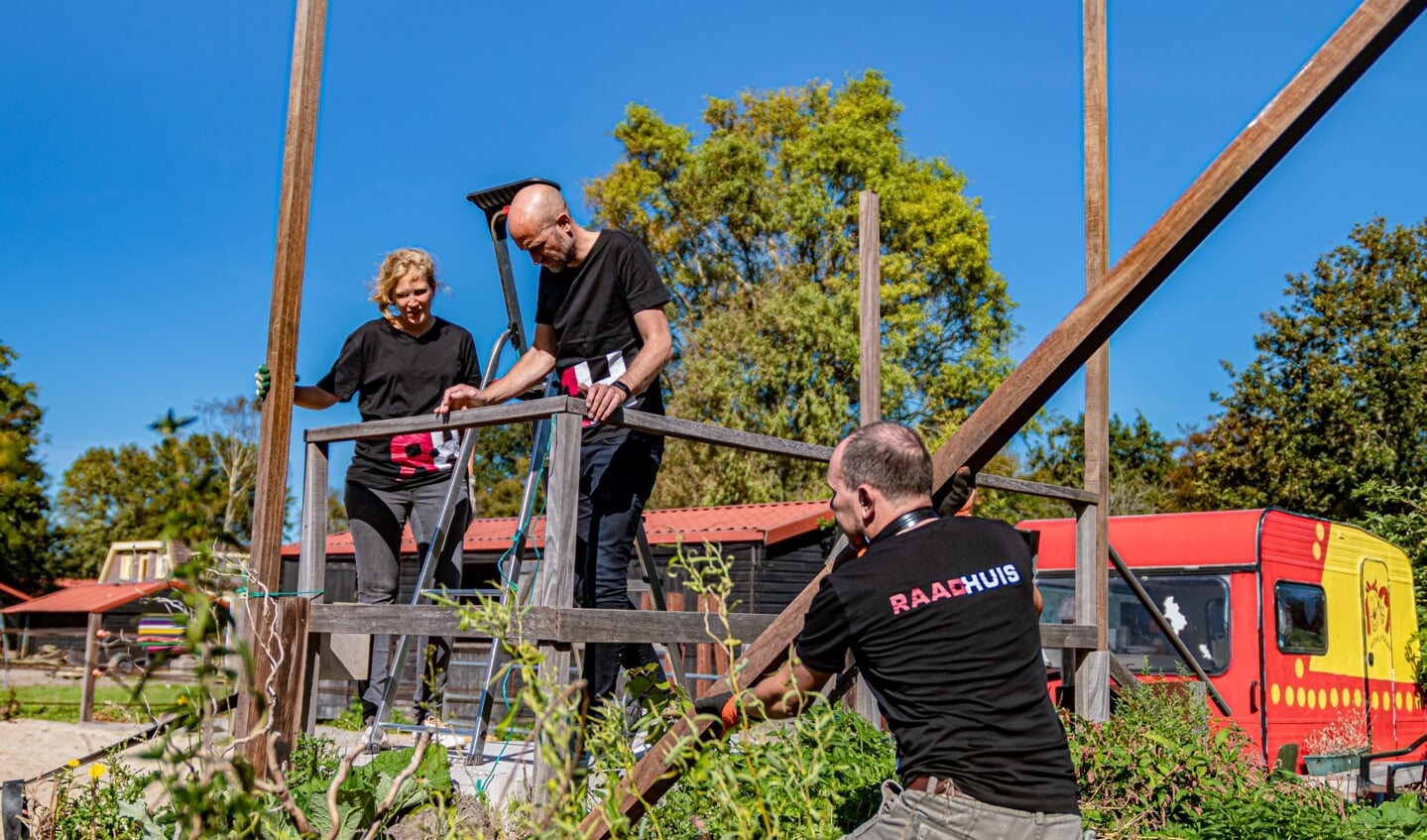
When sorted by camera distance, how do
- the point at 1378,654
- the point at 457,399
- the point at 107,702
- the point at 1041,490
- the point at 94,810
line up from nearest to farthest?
the point at 107,702, the point at 94,810, the point at 457,399, the point at 1041,490, the point at 1378,654

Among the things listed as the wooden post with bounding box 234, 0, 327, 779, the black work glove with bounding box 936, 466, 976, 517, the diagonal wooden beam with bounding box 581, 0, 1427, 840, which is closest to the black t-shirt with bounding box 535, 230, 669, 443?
→ the wooden post with bounding box 234, 0, 327, 779

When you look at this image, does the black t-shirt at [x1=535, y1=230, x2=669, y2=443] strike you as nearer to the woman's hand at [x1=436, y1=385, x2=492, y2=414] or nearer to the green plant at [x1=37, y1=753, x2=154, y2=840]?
the woman's hand at [x1=436, y1=385, x2=492, y2=414]

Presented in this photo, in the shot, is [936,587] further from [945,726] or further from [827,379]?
[827,379]

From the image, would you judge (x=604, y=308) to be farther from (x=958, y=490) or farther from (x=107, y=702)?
(x=107, y=702)

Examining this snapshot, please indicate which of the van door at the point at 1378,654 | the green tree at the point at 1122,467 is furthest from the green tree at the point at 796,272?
the van door at the point at 1378,654

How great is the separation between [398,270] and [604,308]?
117 cm

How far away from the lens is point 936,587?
2.66 m

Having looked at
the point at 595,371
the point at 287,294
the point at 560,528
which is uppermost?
the point at 287,294

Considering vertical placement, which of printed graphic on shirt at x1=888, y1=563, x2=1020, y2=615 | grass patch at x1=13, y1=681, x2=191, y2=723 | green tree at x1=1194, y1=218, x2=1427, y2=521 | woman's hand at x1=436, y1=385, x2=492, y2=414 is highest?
green tree at x1=1194, y1=218, x2=1427, y2=521

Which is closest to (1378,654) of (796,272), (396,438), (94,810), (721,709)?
(396,438)

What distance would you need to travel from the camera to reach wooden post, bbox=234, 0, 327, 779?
4.03 m

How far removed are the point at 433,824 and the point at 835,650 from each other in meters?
2.03

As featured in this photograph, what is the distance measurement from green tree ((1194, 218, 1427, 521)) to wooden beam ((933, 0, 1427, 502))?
64.5 feet

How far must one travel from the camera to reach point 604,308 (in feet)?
14.6
